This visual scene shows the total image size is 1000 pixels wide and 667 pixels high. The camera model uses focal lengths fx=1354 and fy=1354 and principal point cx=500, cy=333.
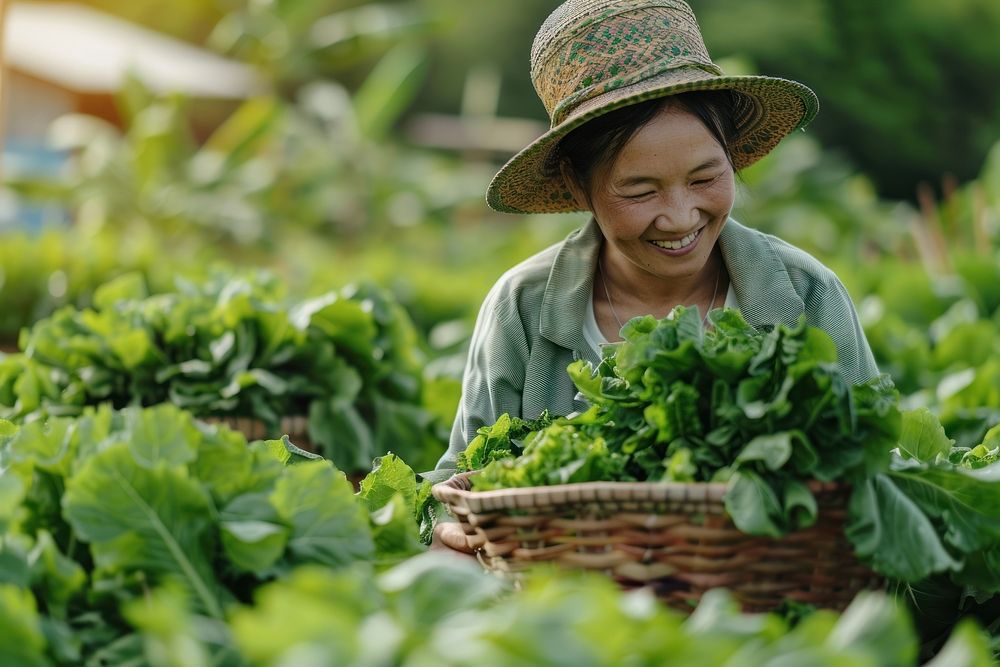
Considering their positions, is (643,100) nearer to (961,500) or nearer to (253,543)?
(961,500)

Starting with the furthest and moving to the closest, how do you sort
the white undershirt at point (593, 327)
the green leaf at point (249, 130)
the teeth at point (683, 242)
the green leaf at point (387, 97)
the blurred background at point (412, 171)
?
the green leaf at point (387, 97)
the green leaf at point (249, 130)
the blurred background at point (412, 171)
the white undershirt at point (593, 327)
the teeth at point (683, 242)

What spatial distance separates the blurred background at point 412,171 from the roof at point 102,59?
1.9 inches

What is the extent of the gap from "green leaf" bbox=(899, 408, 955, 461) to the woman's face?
563 mm

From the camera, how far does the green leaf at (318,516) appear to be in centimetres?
201

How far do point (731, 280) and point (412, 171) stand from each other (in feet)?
45.0

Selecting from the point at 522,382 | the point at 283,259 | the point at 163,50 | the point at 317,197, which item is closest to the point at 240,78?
the point at 163,50

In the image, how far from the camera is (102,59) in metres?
18.3

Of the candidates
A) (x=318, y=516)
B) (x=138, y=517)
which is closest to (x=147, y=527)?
(x=138, y=517)

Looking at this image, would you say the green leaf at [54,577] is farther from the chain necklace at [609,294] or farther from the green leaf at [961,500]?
the chain necklace at [609,294]

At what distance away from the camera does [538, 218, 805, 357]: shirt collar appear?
2.83 meters

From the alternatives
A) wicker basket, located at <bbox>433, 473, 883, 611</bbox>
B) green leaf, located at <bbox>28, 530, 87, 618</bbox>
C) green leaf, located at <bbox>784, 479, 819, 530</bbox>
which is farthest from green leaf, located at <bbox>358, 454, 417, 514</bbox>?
green leaf, located at <bbox>784, 479, 819, 530</bbox>

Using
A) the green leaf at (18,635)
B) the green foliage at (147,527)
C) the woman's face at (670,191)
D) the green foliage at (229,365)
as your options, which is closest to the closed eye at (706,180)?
the woman's face at (670,191)

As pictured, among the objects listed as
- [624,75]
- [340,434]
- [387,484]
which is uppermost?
[624,75]

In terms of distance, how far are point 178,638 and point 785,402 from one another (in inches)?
38.8
